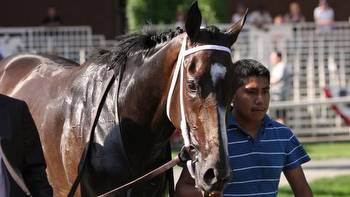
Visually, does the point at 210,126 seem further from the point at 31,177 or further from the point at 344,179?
the point at 344,179

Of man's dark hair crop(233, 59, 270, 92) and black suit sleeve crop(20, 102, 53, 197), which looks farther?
man's dark hair crop(233, 59, 270, 92)

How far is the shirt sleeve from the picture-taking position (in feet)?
15.9

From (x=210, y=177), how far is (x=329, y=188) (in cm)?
676

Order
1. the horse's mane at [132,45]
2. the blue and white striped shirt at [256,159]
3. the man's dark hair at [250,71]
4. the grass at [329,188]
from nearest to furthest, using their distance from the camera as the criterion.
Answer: the blue and white striped shirt at [256,159] < the man's dark hair at [250,71] < the horse's mane at [132,45] < the grass at [329,188]

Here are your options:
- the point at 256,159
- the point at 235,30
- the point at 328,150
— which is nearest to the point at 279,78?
the point at 328,150

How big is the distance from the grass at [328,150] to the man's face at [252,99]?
32.0 ft

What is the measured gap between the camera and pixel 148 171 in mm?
5320

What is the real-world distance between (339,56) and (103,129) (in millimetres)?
12996

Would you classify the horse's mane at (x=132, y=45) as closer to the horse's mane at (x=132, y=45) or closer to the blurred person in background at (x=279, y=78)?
the horse's mane at (x=132, y=45)

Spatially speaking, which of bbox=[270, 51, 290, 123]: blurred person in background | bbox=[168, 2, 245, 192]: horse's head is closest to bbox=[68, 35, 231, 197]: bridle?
bbox=[168, 2, 245, 192]: horse's head

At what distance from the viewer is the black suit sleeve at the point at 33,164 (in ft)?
14.0

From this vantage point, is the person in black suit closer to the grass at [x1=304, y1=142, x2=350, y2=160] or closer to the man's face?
the man's face

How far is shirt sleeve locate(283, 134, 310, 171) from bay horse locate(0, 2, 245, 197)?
50 cm

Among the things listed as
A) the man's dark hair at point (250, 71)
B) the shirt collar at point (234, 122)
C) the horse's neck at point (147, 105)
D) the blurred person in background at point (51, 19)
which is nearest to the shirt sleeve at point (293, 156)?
the shirt collar at point (234, 122)
